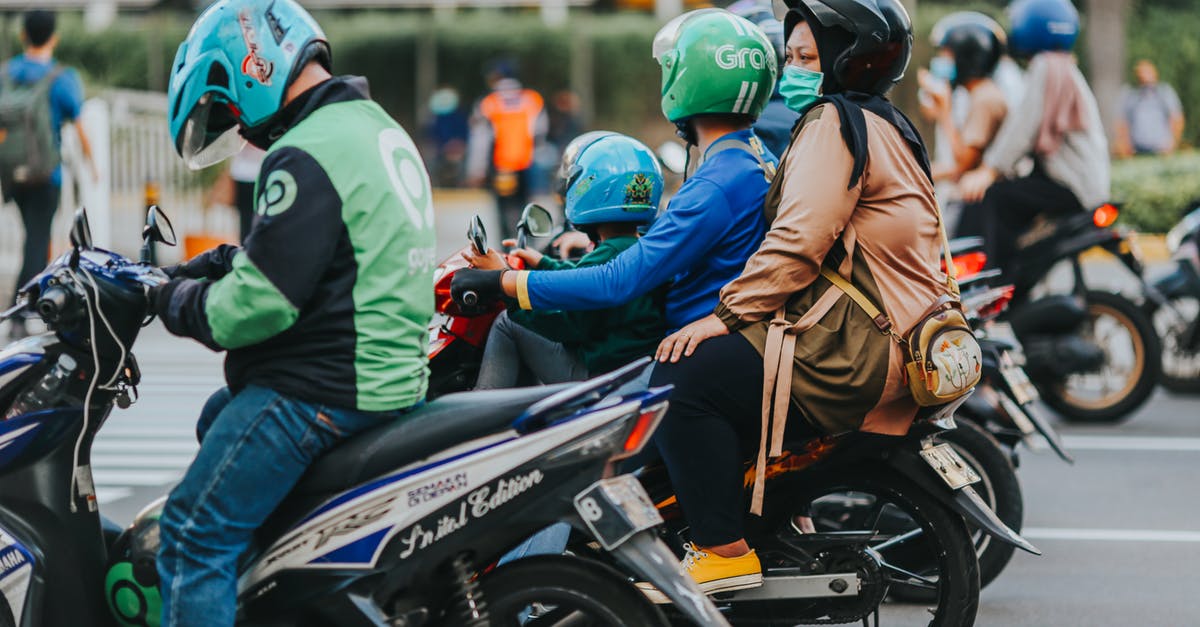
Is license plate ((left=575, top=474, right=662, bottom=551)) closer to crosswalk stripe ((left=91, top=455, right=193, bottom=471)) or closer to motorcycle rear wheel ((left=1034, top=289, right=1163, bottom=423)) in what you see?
crosswalk stripe ((left=91, top=455, right=193, bottom=471))

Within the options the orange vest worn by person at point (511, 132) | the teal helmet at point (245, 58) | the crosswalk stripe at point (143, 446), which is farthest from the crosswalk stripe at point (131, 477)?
the orange vest worn by person at point (511, 132)

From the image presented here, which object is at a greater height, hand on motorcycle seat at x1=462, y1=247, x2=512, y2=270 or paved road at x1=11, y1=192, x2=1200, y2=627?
hand on motorcycle seat at x1=462, y1=247, x2=512, y2=270

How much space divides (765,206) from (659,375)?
1.69 feet

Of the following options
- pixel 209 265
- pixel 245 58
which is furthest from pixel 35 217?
pixel 245 58

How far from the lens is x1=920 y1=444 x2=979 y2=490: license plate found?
13.6ft

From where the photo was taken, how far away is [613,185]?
14.5ft

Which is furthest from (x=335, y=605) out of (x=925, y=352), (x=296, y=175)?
(x=925, y=352)

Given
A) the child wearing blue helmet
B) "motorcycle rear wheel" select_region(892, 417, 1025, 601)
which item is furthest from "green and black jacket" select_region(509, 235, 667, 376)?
"motorcycle rear wheel" select_region(892, 417, 1025, 601)

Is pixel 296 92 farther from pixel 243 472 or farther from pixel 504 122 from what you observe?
pixel 504 122

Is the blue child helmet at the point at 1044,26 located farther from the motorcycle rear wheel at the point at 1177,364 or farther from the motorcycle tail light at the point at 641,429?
the motorcycle tail light at the point at 641,429

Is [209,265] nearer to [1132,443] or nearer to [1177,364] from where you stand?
[1132,443]

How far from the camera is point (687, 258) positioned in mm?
4152

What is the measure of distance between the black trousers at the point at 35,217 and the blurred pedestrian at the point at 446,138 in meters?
15.1

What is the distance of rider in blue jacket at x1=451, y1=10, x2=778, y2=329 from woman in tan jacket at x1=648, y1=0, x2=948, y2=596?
5.2 inches
